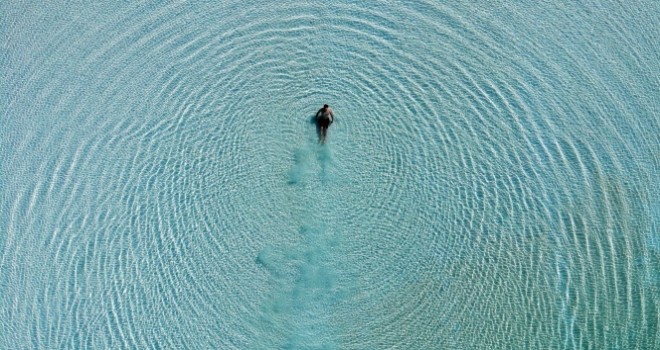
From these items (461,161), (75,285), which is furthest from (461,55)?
(75,285)

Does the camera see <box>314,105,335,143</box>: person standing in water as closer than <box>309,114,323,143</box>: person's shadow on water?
Yes

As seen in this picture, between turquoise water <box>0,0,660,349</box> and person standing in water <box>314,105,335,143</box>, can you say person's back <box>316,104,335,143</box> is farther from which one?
turquoise water <box>0,0,660,349</box>

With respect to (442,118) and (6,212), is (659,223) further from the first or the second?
(6,212)

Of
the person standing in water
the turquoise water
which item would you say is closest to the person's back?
the person standing in water

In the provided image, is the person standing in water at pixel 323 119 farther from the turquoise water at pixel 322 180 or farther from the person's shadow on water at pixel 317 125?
the turquoise water at pixel 322 180

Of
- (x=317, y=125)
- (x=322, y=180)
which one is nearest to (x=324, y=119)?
(x=317, y=125)

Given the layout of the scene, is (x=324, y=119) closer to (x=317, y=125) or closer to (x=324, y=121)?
(x=324, y=121)
